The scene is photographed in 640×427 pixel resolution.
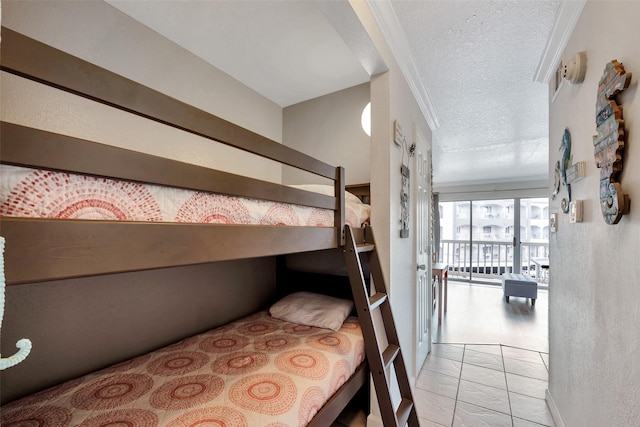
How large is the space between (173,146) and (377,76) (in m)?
1.39

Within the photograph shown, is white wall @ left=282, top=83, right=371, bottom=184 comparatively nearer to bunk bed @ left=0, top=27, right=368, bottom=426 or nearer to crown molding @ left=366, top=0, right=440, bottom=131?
crown molding @ left=366, top=0, right=440, bottom=131

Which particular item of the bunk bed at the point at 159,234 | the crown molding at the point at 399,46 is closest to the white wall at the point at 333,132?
the crown molding at the point at 399,46

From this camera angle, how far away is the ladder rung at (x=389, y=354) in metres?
1.42

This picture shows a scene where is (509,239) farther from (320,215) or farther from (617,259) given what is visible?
(320,215)

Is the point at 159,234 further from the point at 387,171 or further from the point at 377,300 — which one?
the point at 387,171

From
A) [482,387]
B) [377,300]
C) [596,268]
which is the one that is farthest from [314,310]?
[482,387]

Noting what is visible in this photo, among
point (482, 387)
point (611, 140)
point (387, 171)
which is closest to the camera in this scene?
point (611, 140)

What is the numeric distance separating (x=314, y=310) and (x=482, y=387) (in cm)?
164

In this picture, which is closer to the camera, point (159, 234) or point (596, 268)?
point (159, 234)

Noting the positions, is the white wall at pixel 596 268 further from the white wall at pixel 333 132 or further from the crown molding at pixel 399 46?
the white wall at pixel 333 132

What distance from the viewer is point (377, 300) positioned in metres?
1.48

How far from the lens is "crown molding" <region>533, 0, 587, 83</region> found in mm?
1352

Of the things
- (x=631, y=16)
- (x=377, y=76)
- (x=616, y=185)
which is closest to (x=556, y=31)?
(x=631, y=16)

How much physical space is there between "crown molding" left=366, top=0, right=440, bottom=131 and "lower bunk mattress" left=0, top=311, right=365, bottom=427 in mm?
1821
